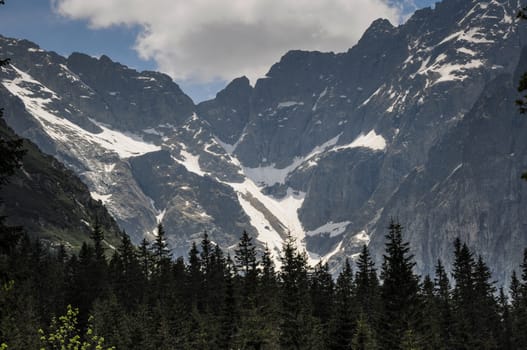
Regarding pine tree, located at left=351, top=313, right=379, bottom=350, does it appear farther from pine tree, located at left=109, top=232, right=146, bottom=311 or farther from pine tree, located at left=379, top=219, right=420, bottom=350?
pine tree, located at left=109, top=232, right=146, bottom=311

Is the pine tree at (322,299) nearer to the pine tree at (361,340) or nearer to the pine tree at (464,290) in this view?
the pine tree at (464,290)

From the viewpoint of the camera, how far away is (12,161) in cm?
2416

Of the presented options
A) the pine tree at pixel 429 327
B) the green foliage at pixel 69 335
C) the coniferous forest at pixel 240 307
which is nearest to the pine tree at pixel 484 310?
the coniferous forest at pixel 240 307

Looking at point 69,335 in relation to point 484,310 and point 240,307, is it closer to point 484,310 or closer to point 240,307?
point 240,307

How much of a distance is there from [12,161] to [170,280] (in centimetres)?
7606

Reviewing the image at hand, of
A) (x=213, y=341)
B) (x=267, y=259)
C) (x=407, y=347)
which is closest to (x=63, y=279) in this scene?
(x=267, y=259)

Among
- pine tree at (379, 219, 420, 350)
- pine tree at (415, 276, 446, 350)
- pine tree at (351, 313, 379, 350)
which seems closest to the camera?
pine tree at (351, 313, 379, 350)

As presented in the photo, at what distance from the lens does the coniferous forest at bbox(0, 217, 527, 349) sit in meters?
55.3

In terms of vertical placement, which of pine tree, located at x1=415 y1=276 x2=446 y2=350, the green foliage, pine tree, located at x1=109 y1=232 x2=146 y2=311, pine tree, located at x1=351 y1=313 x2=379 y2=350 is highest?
pine tree, located at x1=109 y1=232 x2=146 y2=311

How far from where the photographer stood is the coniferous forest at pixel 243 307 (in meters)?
55.3

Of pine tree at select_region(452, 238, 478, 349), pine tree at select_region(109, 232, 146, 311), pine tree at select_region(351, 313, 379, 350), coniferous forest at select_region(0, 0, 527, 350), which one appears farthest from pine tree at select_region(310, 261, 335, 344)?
pine tree at select_region(351, 313, 379, 350)

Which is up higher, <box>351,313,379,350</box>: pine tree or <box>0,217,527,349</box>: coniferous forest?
<box>0,217,527,349</box>: coniferous forest

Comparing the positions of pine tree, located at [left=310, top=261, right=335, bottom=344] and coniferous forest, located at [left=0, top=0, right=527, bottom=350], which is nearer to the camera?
coniferous forest, located at [left=0, top=0, right=527, bottom=350]

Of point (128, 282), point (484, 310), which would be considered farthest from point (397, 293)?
point (128, 282)
